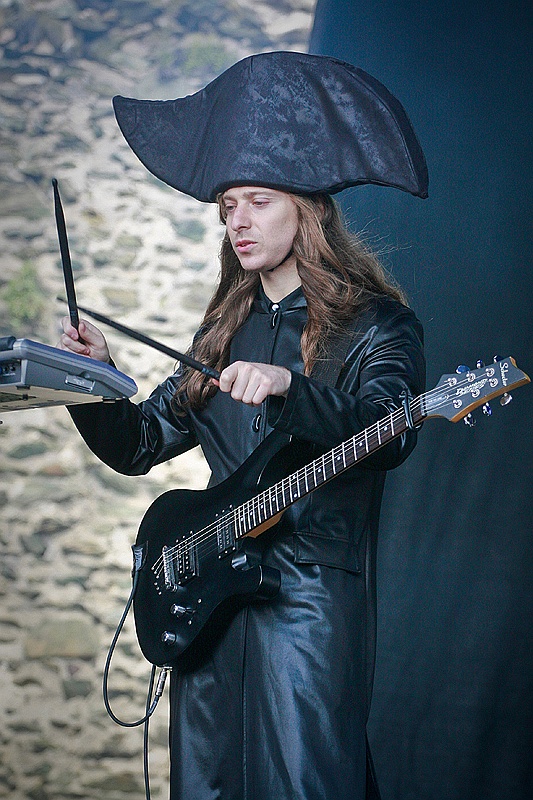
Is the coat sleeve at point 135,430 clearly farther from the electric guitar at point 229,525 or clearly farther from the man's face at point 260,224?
the man's face at point 260,224

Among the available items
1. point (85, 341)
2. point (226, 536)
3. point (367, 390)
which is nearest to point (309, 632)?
point (226, 536)

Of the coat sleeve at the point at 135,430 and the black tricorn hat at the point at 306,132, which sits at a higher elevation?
the black tricorn hat at the point at 306,132

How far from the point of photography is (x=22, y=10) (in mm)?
3971

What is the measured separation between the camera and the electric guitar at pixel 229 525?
1539 millimetres

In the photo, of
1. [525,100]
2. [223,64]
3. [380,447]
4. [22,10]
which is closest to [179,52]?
[223,64]

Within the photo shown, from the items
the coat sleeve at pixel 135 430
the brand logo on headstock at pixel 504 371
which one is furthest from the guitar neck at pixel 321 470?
Result: the coat sleeve at pixel 135 430

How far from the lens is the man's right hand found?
6.61 ft

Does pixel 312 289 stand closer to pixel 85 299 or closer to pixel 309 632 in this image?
pixel 309 632

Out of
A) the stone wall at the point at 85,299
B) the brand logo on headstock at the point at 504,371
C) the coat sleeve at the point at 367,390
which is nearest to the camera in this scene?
the brand logo on headstock at the point at 504,371

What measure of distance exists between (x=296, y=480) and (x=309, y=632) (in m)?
0.29

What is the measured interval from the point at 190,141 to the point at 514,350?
1.04 metres

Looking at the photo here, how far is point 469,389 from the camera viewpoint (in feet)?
4.98

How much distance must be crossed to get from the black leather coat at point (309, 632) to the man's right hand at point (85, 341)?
334 millimetres

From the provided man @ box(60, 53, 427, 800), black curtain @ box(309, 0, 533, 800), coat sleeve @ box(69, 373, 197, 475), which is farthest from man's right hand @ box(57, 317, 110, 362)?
black curtain @ box(309, 0, 533, 800)
